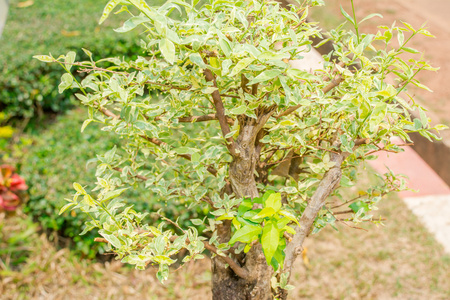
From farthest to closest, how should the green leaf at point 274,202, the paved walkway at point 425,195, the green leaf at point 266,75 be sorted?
the paved walkway at point 425,195 < the green leaf at point 274,202 < the green leaf at point 266,75

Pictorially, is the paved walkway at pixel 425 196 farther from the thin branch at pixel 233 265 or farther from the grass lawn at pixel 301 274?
the thin branch at pixel 233 265

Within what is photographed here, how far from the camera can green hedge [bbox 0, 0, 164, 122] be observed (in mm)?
4047

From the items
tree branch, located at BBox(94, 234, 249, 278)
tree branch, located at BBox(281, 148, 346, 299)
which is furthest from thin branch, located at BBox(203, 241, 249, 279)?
tree branch, located at BBox(281, 148, 346, 299)

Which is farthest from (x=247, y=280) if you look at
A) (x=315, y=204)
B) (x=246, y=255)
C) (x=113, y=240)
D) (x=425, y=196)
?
(x=425, y=196)

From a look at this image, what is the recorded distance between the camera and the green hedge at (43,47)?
13.3 ft

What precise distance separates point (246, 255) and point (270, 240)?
0.32m

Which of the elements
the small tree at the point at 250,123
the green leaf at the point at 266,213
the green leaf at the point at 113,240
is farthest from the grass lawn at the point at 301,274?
the green leaf at the point at 266,213

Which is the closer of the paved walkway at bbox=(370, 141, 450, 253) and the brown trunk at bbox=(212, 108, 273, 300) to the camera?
the brown trunk at bbox=(212, 108, 273, 300)

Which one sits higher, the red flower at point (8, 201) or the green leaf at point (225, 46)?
the green leaf at point (225, 46)

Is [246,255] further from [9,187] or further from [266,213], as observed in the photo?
[9,187]

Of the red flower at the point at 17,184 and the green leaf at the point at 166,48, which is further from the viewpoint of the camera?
the red flower at the point at 17,184

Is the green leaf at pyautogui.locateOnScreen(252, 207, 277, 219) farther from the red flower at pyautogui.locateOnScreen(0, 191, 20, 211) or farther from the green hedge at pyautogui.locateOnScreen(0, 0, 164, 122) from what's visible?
the green hedge at pyautogui.locateOnScreen(0, 0, 164, 122)

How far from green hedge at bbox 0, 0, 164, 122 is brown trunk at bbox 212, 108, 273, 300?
10.8 ft

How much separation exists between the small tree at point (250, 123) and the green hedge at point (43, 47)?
3213 millimetres
